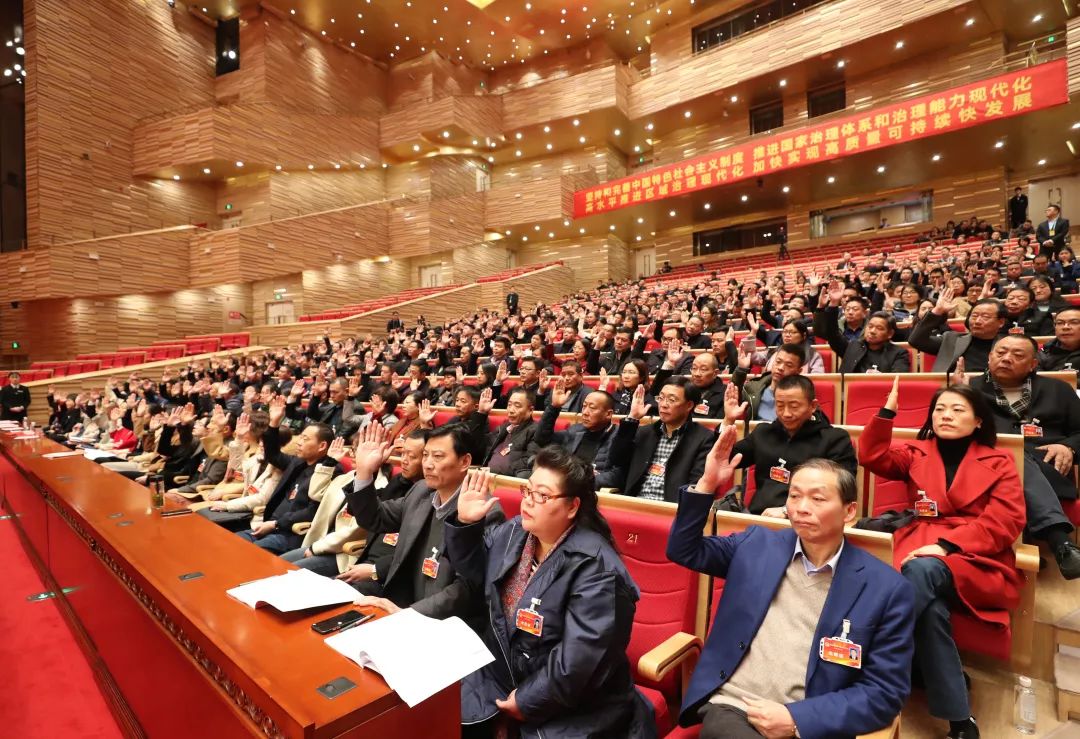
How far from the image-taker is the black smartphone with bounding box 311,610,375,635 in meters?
0.99

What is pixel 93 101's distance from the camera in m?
10.8

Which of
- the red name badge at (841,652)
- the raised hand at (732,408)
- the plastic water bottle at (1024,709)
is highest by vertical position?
the raised hand at (732,408)

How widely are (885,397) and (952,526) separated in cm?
132

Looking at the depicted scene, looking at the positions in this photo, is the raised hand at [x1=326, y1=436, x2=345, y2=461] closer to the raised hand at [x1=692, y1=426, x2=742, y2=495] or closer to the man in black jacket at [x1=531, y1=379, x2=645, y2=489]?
the man in black jacket at [x1=531, y1=379, x2=645, y2=489]

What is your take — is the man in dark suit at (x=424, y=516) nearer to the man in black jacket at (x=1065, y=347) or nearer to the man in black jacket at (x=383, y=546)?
the man in black jacket at (x=383, y=546)

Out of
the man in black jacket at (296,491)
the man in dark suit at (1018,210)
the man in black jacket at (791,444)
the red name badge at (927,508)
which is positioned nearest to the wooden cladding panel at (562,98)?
the man in dark suit at (1018,210)

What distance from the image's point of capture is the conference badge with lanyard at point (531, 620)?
3.70 ft

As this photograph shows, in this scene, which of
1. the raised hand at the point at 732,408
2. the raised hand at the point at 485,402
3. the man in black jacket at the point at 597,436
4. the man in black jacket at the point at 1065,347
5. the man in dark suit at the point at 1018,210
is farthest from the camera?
the man in dark suit at the point at 1018,210

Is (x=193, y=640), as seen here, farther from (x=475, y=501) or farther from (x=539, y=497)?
(x=539, y=497)

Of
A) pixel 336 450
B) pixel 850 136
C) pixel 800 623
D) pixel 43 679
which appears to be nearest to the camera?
pixel 800 623

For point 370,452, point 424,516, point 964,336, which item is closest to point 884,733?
point 424,516

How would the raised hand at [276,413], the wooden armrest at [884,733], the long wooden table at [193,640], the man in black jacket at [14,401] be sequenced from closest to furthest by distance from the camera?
the long wooden table at [193,640]
the wooden armrest at [884,733]
the raised hand at [276,413]
the man in black jacket at [14,401]

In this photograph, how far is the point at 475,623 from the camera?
1.41 metres

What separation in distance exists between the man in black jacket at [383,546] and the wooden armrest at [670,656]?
2.80ft
